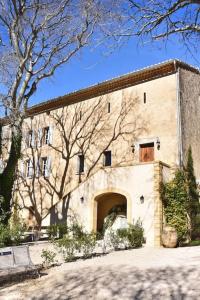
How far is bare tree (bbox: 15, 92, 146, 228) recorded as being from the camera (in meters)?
19.1

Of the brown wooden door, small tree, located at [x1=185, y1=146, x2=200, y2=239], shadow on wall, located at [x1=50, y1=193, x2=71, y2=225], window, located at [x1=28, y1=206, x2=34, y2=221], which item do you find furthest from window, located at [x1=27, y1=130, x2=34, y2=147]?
small tree, located at [x1=185, y1=146, x2=200, y2=239]

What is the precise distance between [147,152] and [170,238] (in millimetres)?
5064

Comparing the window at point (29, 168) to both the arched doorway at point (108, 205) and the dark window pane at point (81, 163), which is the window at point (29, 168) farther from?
the arched doorway at point (108, 205)

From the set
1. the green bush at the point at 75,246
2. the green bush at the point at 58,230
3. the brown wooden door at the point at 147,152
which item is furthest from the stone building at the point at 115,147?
the green bush at the point at 75,246

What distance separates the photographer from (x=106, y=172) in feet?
55.9

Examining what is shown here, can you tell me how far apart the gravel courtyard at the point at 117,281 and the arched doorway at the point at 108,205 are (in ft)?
21.7

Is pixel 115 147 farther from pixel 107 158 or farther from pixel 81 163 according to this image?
pixel 81 163

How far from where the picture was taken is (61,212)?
18438mm

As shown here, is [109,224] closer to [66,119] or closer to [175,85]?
[175,85]

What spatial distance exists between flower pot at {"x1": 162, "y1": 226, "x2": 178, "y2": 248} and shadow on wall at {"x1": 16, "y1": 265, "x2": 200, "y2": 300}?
491cm

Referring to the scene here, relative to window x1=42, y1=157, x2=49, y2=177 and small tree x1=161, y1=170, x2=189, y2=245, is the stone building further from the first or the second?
small tree x1=161, y1=170, x2=189, y2=245

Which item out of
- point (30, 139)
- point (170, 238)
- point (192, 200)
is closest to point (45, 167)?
point (30, 139)

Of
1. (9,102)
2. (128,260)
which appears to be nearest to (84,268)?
(128,260)

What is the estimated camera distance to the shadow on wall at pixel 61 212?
59.7 ft
